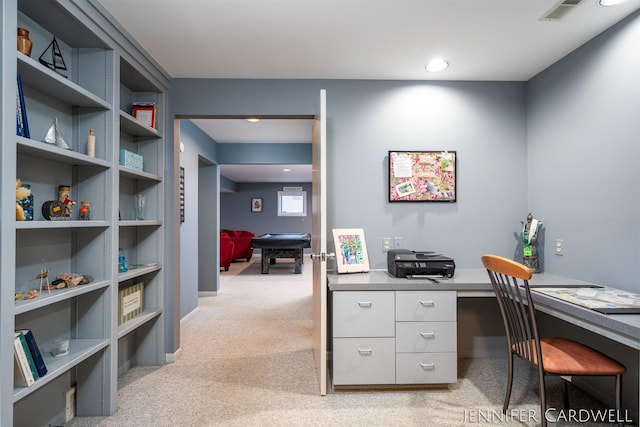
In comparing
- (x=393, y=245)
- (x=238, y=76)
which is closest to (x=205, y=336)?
(x=393, y=245)

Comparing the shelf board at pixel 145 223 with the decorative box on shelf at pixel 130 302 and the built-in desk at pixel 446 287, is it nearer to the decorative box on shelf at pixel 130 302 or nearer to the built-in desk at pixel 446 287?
the decorative box on shelf at pixel 130 302

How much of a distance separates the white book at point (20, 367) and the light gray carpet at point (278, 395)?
0.70 m

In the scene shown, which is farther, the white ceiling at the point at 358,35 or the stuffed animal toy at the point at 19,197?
the white ceiling at the point at 358,35

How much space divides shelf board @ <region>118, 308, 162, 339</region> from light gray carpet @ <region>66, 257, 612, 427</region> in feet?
1.41

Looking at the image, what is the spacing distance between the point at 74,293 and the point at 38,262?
27 centimetres

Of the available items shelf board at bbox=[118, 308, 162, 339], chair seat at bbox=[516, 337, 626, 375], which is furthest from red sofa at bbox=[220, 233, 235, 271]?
chair seat at bbox=[516, 337, 626, 375]

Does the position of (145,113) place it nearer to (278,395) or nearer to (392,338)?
(278,395)

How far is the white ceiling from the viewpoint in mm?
1952

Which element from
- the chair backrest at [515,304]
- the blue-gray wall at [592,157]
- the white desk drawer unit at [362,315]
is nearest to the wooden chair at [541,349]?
the chair backrest at [515,304]

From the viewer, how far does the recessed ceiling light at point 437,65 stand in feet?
8.53

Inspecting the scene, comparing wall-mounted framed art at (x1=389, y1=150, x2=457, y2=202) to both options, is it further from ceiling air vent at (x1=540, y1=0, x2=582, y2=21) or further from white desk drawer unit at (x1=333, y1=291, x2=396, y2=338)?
ceiling air vent at (x1=540, y1=0, x2=582, y2=21)

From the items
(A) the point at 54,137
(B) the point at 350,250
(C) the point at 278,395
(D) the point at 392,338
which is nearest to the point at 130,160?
(A) the point at 54,137

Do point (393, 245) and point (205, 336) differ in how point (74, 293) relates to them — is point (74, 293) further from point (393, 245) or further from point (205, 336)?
point (393, 245)

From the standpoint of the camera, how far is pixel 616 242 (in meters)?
2.13
